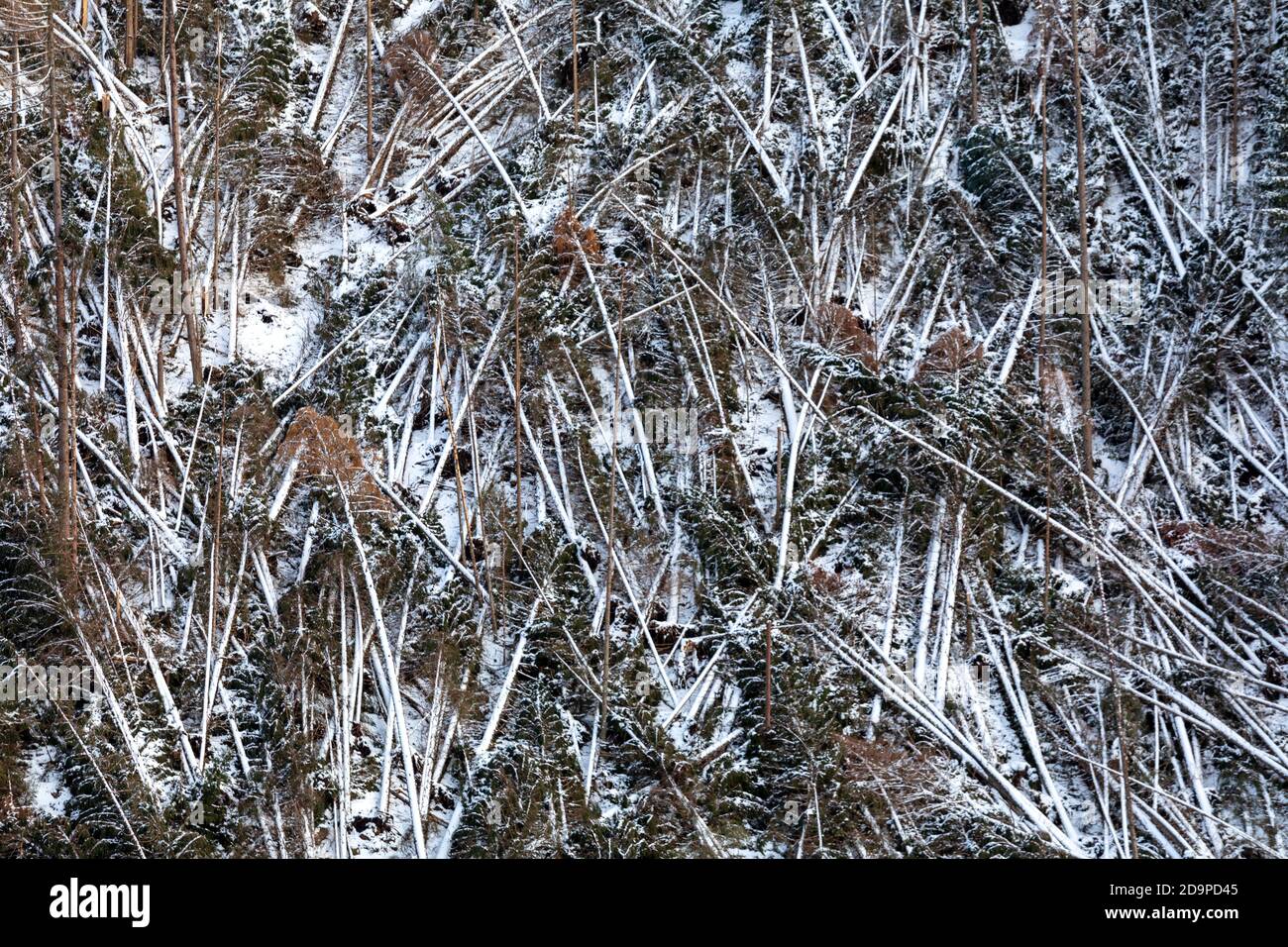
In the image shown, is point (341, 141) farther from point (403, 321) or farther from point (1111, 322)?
point (1111, 322)

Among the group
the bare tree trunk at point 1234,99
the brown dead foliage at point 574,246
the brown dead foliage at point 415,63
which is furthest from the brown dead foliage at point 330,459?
the bare tree trunk at point 1234,99

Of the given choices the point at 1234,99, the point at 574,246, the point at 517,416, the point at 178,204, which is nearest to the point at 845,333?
the point at 574,246

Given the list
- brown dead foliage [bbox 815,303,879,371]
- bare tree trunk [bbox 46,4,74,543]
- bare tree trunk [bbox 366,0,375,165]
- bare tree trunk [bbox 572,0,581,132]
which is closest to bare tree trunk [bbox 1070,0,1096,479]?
brown dead foliage [bbox 815,303,879,371]

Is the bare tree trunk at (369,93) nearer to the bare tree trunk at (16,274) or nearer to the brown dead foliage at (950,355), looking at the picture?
the bare tree trunk at (16,274)

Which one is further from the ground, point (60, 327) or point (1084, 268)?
point (1084, 268)

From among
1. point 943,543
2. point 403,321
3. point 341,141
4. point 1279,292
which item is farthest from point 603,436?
point 1279,292

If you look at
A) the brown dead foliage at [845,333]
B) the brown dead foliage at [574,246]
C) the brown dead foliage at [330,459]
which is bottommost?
the brown dead foliage at [330,459]

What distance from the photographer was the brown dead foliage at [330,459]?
10.0 m

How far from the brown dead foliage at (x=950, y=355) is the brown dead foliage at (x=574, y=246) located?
273 cm

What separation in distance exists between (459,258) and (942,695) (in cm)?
508

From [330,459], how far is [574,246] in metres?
2.61

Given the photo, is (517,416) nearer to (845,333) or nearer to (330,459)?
(330,459)

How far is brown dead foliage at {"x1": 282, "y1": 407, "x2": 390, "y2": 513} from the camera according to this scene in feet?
32.9

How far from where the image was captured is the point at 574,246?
35.8 feet
